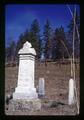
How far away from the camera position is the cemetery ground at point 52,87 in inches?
199

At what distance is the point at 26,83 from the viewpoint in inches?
203

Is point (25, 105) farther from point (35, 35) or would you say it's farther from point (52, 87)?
point (35, 35)

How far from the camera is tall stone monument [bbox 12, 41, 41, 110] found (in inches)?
200

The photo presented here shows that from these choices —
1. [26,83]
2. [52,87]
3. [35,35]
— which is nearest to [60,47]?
[35,35]

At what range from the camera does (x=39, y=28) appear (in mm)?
5082

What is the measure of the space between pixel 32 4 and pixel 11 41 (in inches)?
19.4

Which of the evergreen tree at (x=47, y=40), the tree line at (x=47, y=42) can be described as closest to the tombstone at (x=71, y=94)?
the tree line at (x=47, y=42)

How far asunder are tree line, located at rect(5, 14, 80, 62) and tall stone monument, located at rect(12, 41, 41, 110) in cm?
7

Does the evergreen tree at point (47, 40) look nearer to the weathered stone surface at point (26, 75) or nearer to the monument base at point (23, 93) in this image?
the weathered stone surface at point (26, 75)

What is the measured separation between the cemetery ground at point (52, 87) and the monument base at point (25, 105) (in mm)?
37

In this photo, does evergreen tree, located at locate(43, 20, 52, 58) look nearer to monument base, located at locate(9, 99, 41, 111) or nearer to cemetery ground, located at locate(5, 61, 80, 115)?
cemetery ground, located at locate(5, 61, 80, 115)

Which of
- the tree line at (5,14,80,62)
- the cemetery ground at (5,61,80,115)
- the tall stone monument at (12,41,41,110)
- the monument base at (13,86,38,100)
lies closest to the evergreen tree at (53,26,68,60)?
the tree line at (5,14,80,62)
